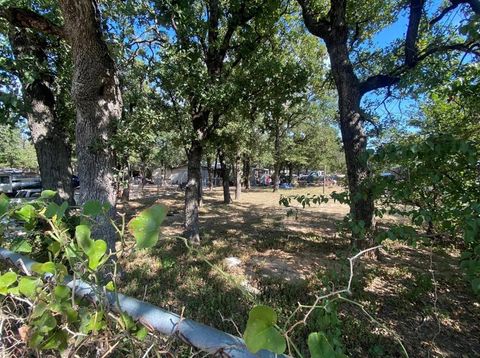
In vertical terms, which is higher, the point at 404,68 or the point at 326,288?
the point at 404,68

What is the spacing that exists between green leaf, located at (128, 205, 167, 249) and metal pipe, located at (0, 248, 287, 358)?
201 millimetres

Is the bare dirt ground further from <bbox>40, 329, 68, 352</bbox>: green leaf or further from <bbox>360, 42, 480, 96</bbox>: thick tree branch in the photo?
<bbox>360, 42, 480, 96</bbox>: thick tree branch

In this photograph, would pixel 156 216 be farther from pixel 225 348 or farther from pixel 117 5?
pixel 117 5

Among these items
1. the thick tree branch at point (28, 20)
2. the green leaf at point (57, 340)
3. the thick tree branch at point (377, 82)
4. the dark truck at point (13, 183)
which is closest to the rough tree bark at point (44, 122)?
the thick tree branch at point (28, 20)

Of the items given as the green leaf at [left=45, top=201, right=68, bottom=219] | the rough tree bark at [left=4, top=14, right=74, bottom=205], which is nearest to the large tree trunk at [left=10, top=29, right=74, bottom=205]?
the rough tree bark at [left=4, top=14, right=74, bottom=205]

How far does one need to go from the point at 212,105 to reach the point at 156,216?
5.45 meters

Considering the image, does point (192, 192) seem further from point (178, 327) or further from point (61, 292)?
point (178, 327)

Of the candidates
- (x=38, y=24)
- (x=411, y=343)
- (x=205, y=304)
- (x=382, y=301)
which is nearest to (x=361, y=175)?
(x=382, y=301)

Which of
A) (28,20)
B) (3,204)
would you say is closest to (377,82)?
(28,20)

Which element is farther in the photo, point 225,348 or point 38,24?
point 38,24

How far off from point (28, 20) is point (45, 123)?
2182 mm

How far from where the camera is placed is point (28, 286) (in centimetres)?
74

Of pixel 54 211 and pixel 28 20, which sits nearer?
pixel 54 211

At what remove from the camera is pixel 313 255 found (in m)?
5.76
